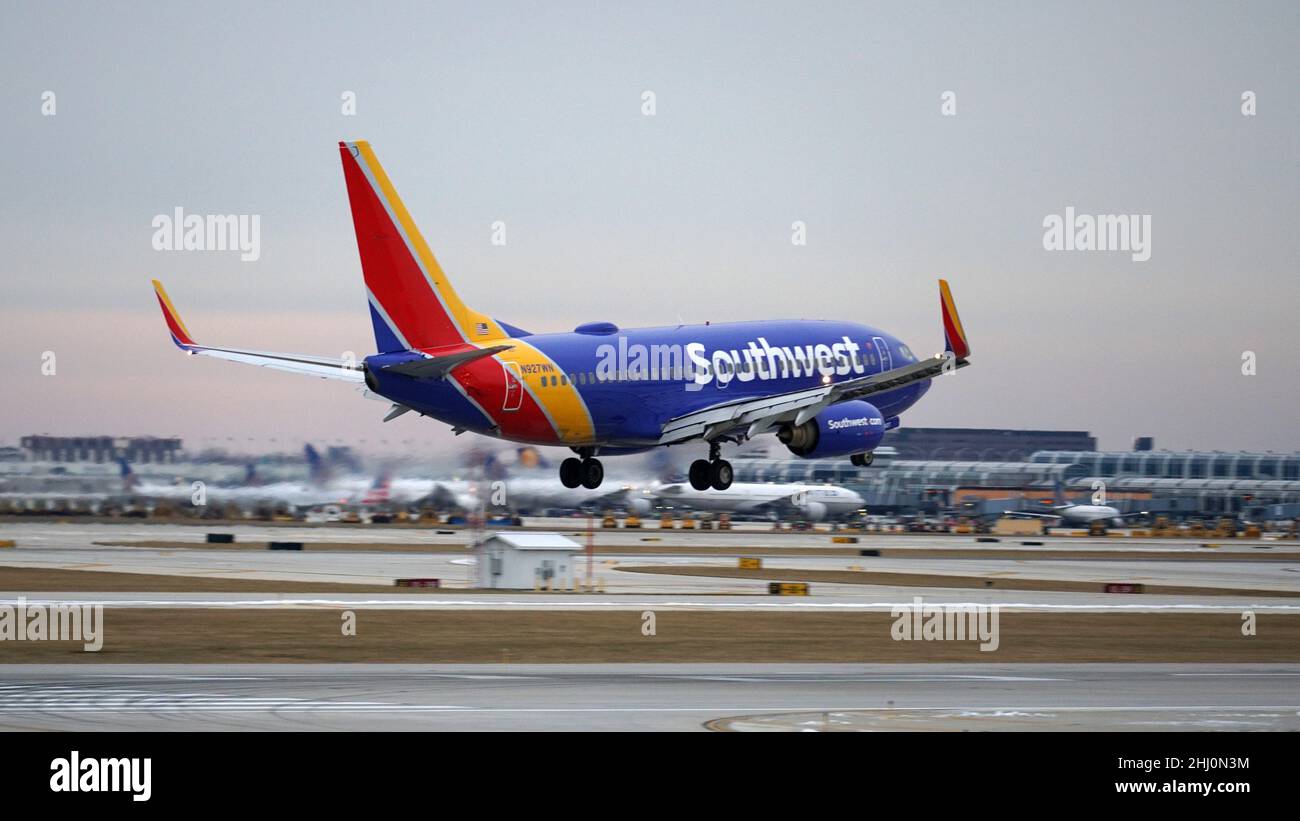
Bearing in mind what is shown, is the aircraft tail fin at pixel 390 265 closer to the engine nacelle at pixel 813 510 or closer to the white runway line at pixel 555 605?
the white runway line at pixel 555 605

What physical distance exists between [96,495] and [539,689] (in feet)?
229

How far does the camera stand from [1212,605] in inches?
2420

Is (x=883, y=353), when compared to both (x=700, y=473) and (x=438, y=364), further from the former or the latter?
(x=438, y=364)

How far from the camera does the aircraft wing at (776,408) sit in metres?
55.3

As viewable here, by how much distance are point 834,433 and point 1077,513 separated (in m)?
90.3

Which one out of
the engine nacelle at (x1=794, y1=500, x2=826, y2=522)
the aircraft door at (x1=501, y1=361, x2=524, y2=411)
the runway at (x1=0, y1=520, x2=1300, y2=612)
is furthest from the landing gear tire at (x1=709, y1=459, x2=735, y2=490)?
the engine nacelle at (x1=794, y1=500, x2=826, y2=522)

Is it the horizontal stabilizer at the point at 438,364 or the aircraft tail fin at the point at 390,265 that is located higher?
the aircraft tail fin at the point at 390,265

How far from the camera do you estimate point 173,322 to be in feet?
182

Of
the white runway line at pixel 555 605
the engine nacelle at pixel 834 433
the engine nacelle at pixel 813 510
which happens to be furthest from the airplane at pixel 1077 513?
the engine nacelle at pixel 834 433

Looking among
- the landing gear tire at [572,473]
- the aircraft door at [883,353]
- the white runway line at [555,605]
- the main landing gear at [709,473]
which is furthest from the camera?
the aircraft door at [883,353]

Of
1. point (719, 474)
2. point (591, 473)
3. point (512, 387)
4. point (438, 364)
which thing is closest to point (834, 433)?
point (719, 474)

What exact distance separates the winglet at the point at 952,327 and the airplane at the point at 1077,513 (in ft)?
304
